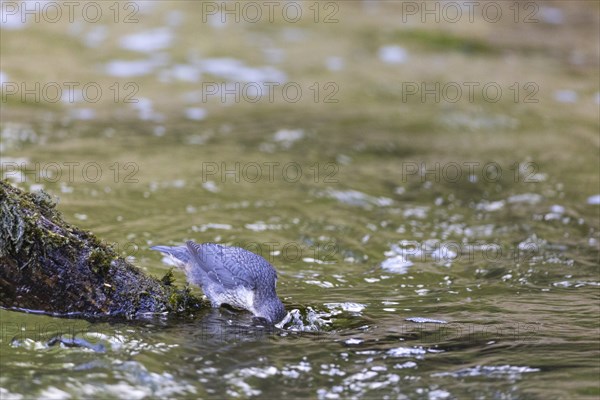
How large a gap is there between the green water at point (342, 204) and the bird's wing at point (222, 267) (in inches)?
10.5

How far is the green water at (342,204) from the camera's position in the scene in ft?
15.7

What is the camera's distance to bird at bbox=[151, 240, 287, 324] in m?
5.43

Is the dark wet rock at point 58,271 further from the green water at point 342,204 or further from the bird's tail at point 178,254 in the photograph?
the bird's tail at point 178,254

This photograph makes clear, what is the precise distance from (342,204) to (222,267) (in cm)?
366

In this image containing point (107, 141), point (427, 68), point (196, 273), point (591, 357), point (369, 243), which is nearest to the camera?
point (591, 357)

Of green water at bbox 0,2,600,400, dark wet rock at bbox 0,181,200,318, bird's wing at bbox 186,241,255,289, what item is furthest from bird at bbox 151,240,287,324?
dark wet rock at bbox 0,181,200,318

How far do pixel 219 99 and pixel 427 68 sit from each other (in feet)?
14.1

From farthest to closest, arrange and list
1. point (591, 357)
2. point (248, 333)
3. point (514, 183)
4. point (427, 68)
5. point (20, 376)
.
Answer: point (427, 68)
point (514, 183)
point (248, 333)
point (591, 357)
point (20, 376)

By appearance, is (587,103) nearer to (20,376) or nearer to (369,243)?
(369,243)

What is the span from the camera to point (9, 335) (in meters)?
5.01

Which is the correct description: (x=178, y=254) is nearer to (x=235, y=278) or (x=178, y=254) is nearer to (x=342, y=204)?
(x=235, y=278)

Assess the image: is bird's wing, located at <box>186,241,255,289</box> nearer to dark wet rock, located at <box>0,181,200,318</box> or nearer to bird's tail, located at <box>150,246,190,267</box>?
bird's tail, located at <box>150,246,190,267</box>

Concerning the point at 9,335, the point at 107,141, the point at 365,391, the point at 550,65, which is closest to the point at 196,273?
the point at 9,335

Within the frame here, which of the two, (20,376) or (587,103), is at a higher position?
(587,103)
